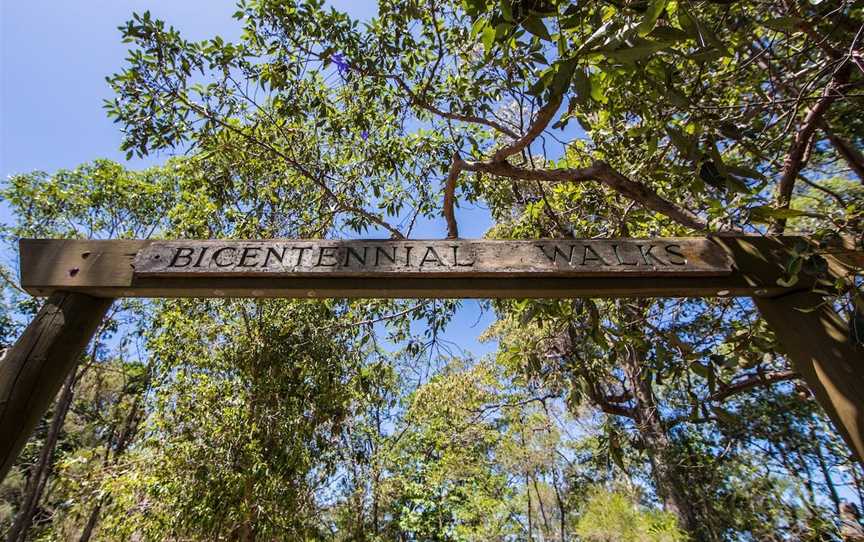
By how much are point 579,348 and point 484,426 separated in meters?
4.35

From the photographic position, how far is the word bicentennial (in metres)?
1.35

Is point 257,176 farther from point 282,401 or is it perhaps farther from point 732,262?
point 732,262

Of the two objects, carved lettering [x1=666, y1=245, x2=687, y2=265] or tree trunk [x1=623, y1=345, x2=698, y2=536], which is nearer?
carved lettering [x1=666, y1=245, x2=687, y2=265]

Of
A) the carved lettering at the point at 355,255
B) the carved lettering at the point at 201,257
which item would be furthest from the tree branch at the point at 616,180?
the carved lettering at the point at 201,257

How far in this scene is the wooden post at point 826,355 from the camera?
3.79ft

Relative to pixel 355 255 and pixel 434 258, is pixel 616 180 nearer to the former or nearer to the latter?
pixel 434 258

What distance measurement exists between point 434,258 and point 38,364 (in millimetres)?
1266

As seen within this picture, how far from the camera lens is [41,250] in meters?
1.41

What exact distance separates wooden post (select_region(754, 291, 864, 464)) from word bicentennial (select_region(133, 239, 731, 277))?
256 mm

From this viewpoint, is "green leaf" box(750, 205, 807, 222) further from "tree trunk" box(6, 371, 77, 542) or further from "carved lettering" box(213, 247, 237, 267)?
"tree trunk" box(6, 371, 77, 542)

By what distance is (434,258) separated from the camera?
4.52 feet

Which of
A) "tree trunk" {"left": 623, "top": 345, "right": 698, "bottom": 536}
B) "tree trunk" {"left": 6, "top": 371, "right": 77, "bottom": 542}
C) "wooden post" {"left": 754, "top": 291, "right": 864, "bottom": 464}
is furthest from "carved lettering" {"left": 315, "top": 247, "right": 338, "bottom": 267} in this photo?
"tree trunk" {"left": 6, "top": 371, "right": 77, "bottom": 542}

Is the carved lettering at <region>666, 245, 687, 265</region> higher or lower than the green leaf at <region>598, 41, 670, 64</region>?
higher

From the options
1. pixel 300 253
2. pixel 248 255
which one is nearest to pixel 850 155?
pixel 300 253
